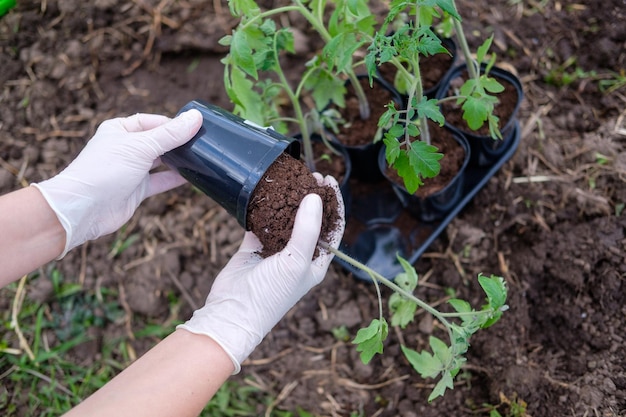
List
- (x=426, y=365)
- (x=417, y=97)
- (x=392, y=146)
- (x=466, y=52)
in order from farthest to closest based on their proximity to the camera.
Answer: (x=466, y=52) → (x=417, y=97) → (x=426, y=365) → (x=392, y=146)

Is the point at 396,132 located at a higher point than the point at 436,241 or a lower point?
higher

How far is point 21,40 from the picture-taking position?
106 inches

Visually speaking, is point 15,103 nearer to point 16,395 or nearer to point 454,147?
point 16,395

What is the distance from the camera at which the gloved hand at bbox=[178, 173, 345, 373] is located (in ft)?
4.83

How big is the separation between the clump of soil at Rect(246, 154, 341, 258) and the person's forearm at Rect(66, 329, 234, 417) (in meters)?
0.35

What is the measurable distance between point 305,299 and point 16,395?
1.23 m

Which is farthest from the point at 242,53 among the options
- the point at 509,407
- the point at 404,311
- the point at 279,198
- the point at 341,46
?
the point at 509,407

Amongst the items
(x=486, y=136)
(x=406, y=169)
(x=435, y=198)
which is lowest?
(x=435, y=198)

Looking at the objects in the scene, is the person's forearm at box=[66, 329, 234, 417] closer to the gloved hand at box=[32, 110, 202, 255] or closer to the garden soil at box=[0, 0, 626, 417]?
the gloved hand at box=[32, 110, 202, 255]

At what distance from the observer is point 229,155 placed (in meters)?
1.46

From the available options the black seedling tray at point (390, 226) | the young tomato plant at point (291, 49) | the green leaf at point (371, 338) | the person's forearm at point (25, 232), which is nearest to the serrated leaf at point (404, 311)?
the green leaf at point (371, 338)

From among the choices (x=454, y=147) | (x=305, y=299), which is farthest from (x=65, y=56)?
(x=454, y=147)

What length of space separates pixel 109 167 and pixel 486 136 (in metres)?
1.30

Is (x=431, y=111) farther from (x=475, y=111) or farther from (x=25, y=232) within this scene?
(x=25, y=232)
